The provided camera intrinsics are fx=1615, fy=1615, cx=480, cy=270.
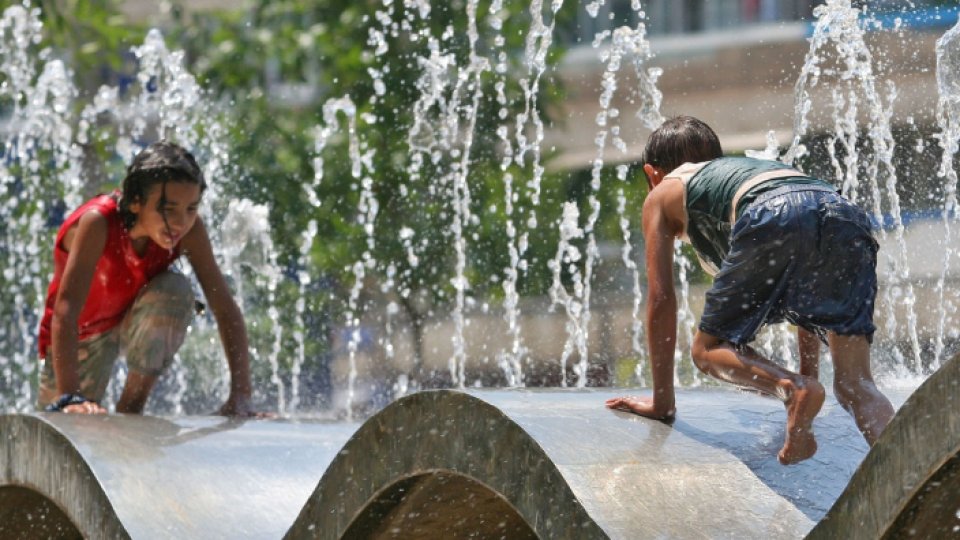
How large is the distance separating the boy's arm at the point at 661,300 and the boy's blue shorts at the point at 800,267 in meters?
0.10

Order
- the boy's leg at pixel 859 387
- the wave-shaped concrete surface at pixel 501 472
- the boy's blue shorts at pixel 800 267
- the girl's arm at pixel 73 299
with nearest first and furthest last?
1. the wave-shaped concrete surface at pixel 501 472
2. the boy's leg at pixel 859 387
3. the boy's blue shorts at pixel 800 267
4. the girl's arm at pixel 73 299

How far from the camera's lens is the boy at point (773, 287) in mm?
3352

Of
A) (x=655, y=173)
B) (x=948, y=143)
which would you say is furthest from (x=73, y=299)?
(x=948, y=143)

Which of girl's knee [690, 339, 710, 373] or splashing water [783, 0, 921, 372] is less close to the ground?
splashing water [783, 0, 921, 372]

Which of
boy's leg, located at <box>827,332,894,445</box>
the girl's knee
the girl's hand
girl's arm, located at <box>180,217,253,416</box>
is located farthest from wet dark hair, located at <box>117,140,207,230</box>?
boy's leg, located at <box>827,332,894,445</box>

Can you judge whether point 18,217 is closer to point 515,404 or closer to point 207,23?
point 207,23

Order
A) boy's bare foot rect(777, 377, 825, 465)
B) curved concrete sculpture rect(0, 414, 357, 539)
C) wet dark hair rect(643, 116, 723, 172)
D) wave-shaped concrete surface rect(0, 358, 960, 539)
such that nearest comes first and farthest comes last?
wave-shaped concrete surface rect(0, 358, 960, 539) → boy's bare foot rect(777, 377, 825, 465) → curved concrete sculpture rect(0, 414, 357, 539) → wet dark hair rect(643, 116, 723, 172)

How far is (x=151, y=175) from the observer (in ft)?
15.6

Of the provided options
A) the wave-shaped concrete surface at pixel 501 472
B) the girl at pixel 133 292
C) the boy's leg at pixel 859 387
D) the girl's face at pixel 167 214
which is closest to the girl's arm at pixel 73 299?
the girl at pixel 133 292

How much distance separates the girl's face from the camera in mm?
4754

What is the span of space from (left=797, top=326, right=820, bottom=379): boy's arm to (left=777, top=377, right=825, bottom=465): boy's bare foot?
575 millimetres

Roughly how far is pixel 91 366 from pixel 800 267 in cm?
255

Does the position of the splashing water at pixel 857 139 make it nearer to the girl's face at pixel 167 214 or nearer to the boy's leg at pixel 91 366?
the girl's face at pixel 167 214

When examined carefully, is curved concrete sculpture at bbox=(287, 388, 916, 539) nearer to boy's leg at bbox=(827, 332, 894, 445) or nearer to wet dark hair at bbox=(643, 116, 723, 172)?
boy's leg at bbox=(827, 332, 894, 445)
